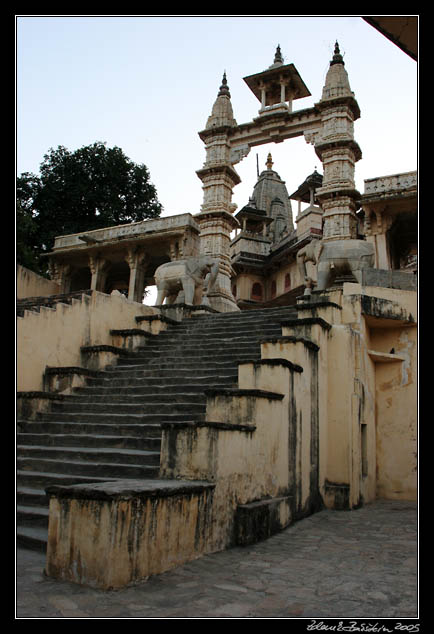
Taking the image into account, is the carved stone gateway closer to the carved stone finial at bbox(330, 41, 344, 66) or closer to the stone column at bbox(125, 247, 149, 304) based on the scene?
the carved stone finial at bbox(330, 41, 344, 66)

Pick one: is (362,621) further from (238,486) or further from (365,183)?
(365,183)

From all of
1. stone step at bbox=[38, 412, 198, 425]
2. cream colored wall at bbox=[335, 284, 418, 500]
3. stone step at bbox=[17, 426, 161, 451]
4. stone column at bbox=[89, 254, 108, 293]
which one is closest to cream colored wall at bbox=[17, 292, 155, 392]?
stone step at bbox=[38, 412, 198, 425]

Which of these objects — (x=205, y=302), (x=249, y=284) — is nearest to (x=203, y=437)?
(x=205, y=302)

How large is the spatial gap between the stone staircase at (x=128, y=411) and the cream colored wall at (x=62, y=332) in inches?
26.8

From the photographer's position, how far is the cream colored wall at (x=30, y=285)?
1912 centimetres

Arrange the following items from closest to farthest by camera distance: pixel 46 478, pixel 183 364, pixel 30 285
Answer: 1. pixel 46 478
2. pixel 183 364
3. pixel 30 285

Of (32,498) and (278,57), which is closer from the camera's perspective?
(32,498)

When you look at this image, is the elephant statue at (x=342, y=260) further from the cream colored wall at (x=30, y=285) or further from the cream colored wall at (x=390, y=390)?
the cream colored wall at (x=30, y=285)

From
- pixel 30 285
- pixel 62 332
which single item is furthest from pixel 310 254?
pixel 30 285

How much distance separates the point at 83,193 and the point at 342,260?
66.3 feet

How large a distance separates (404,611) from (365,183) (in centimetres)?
1690

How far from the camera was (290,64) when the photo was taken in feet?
71.1

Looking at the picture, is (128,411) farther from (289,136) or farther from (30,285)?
(289,136)

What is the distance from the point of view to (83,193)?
27.8 meters
